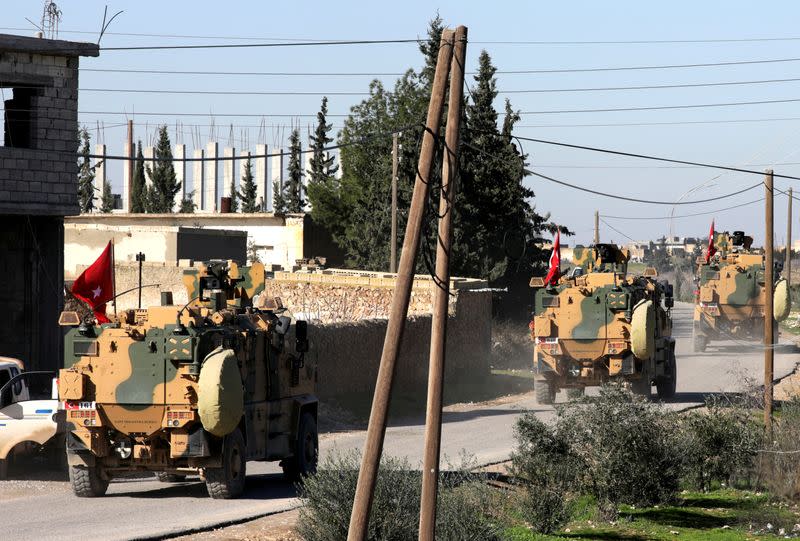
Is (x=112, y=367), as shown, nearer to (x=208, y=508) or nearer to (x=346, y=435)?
(x=208, y=508)

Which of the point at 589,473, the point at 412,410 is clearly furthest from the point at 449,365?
the point at 589,473

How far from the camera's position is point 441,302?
12.6 m

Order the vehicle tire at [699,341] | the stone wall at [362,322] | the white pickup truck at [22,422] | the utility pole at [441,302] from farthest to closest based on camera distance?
1. the vehicle tire at [699,341]
2. the stone wall at [362,322]
3. the white pickup truck at [22,422]
4. the utility pole at [441,302]

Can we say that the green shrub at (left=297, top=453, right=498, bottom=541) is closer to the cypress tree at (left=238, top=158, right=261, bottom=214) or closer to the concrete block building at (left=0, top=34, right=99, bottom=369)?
the concrete block building at (left=0, top=34, right=99, bottom=369)

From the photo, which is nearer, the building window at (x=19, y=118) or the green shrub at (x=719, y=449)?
the green shrub at (x=719, y=449)

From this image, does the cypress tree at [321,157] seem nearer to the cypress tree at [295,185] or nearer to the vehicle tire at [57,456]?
the cypress tree at [295,185]

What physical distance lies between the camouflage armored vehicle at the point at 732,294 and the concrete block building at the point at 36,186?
22809 mm

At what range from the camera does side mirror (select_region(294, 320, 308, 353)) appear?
18.5 meters

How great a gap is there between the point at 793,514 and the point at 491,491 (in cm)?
521

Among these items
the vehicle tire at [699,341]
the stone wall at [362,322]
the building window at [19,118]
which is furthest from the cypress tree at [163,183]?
the building window at [19,118]

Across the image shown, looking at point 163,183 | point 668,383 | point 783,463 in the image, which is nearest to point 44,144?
point 668,383

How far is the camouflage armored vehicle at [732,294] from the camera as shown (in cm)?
4284

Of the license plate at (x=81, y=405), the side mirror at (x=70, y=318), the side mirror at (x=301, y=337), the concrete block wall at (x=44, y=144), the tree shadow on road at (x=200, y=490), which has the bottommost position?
the tree shadow on road at (x=200, y=490)

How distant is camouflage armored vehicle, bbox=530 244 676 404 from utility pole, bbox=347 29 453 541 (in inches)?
641
